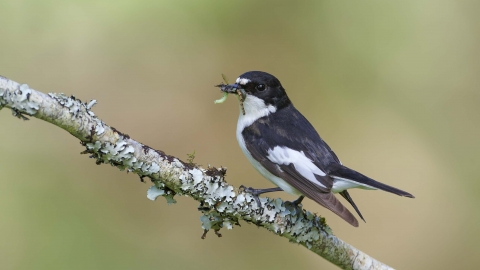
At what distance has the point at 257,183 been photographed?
4.45 m

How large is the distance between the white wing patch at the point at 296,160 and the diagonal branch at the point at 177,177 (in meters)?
0.21

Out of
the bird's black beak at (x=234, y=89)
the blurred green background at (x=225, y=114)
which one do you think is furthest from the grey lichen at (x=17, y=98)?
the blurred green background at (x=225, y=114)

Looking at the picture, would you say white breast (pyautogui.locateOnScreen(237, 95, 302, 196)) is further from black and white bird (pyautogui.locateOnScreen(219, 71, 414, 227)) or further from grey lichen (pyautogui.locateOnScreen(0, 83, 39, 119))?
grey lichen (pyautogui.locateOnScreen(0, 83, 39, 119))

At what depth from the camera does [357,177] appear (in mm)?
2492

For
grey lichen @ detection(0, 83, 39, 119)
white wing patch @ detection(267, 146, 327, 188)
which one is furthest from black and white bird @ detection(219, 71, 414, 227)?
grey lichen @ detection(0, 83, 39, 119)

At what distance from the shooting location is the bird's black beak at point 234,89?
275cm

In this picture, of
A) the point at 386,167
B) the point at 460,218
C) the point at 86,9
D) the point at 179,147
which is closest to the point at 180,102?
the point at 179,147

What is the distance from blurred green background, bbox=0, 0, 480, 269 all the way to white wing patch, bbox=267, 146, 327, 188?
173 cm

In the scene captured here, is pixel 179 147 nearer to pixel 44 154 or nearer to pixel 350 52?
pixel 44 154

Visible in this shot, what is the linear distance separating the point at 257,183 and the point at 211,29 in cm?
154

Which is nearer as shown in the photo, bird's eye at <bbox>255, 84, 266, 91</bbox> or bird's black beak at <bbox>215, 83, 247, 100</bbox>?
bird's black beak at <bbox>215, 83, 247, 100</bbox>

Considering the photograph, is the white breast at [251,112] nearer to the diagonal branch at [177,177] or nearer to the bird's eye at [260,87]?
the bird's eye at [260,87]

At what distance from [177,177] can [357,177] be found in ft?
3.26

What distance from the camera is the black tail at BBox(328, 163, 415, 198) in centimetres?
238
